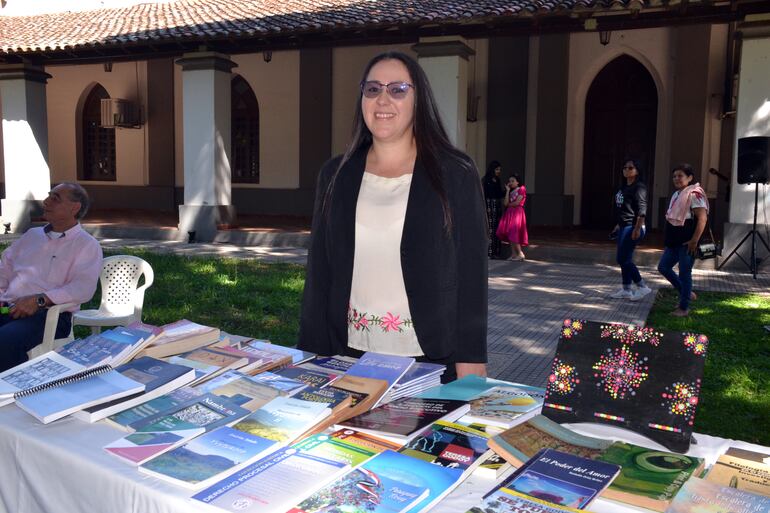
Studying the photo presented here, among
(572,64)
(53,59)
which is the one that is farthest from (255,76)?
(572,64)

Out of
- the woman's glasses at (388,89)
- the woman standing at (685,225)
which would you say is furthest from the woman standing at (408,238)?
the woman standing at (685,225)

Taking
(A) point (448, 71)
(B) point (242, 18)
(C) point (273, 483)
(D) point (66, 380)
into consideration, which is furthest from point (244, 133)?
(C) point (273, 483)

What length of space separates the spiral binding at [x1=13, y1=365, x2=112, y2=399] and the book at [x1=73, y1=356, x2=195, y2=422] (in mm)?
51

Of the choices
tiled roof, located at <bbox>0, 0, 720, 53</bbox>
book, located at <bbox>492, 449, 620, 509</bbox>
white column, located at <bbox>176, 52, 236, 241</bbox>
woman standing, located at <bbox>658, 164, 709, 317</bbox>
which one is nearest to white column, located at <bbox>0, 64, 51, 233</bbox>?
tiled roof, located at <bbox>0, 0, 720, 53</bbox>

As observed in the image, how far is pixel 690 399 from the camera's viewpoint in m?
1.75

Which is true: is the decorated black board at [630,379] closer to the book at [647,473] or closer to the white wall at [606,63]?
the book at [647,473]

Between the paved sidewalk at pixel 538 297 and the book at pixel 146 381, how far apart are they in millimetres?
3501

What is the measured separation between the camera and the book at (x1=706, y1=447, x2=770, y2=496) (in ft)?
4.99

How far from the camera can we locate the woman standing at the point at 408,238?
2.42 m

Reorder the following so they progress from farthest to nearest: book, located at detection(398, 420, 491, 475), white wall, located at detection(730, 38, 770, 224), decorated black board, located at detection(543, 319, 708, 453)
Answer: white wall, located at detection(730, 38, 770, 224)
decorated black board, located at detection(543, 319, 708, 453)
book, located at detection(398, 420, 491, 475)

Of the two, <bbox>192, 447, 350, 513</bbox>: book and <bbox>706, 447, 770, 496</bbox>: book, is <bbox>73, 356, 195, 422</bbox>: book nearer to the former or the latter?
<bbox>192, 447, 350, 513</bbox>: book

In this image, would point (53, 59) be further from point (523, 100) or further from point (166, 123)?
point (523, 100)

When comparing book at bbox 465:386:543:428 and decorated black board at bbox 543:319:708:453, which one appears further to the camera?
book at bbox 465:386:543:428

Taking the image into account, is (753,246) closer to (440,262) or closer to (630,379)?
(440,262)
